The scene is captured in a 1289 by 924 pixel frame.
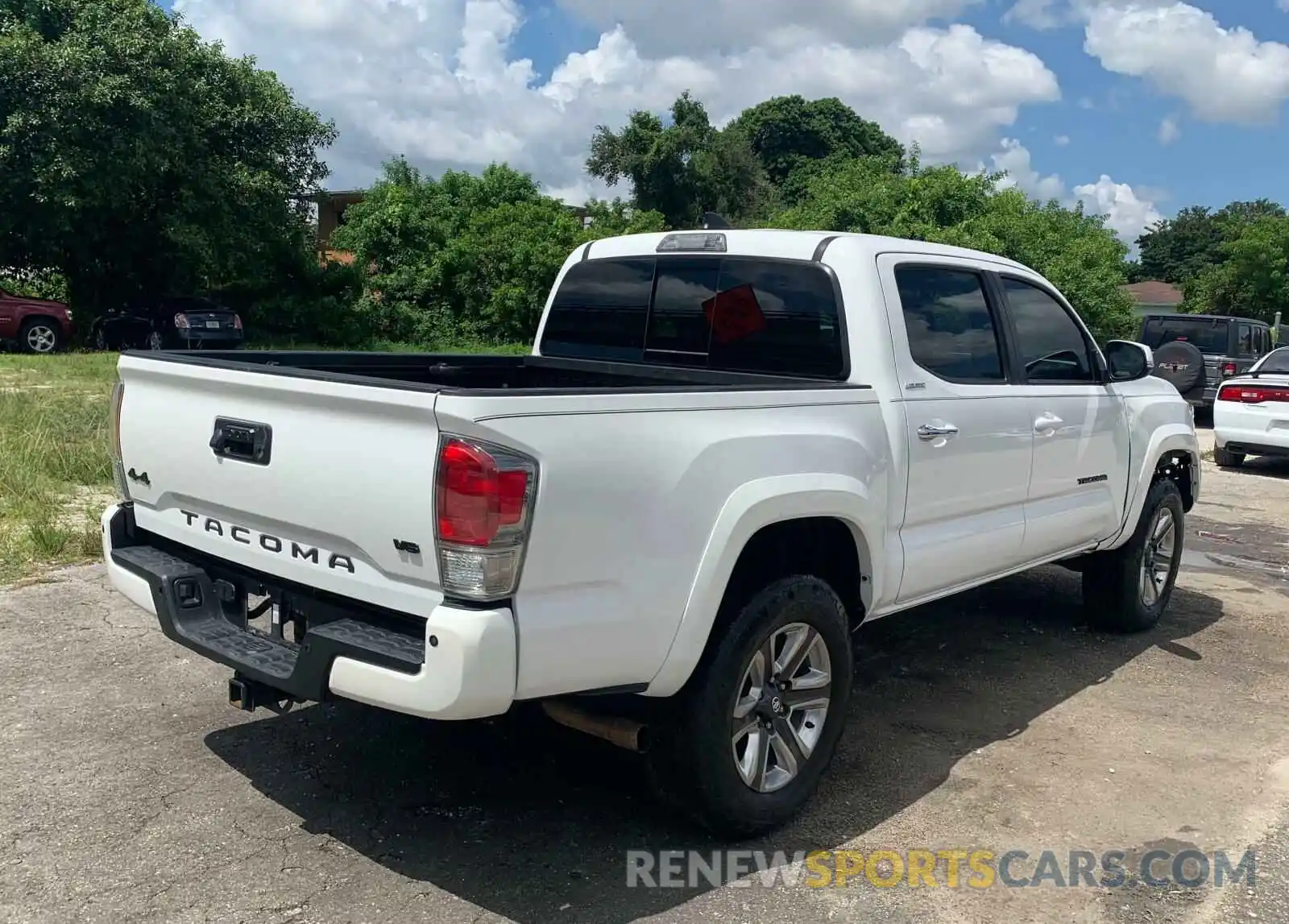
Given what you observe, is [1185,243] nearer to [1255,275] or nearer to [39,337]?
[1255,275]

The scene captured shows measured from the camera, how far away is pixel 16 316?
69.9ft

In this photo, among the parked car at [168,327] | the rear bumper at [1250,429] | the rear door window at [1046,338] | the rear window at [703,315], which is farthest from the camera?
the parked car at [168,327]

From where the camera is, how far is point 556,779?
411 cm

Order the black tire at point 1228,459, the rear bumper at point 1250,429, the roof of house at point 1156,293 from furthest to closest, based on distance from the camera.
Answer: the roof of house at point 1156,293 → the black tire at point 1228,459 → the rear bumper at point 1250,429

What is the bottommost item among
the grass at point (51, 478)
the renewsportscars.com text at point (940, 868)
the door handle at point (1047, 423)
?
the renewsportscars.com text at point (940, 868)

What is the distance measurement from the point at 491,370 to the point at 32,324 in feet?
64.7

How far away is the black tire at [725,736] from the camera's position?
3.40m

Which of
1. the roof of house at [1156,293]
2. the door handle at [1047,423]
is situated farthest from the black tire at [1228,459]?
the roof of house at [1156,293]

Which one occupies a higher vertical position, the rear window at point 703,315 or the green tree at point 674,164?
the green tree at point 674,164

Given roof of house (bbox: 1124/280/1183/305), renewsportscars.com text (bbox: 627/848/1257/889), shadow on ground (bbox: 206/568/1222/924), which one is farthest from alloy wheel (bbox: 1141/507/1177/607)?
roof of house (bbox: 1124/280/1183/305)

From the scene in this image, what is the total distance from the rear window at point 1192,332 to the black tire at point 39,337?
19.6 metres

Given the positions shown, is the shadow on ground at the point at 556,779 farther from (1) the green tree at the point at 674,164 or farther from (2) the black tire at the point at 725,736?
(1) the green tree at the point at 674,164

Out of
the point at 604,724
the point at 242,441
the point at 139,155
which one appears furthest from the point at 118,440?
the point at 139,155

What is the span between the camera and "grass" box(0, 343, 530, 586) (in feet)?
21.8
